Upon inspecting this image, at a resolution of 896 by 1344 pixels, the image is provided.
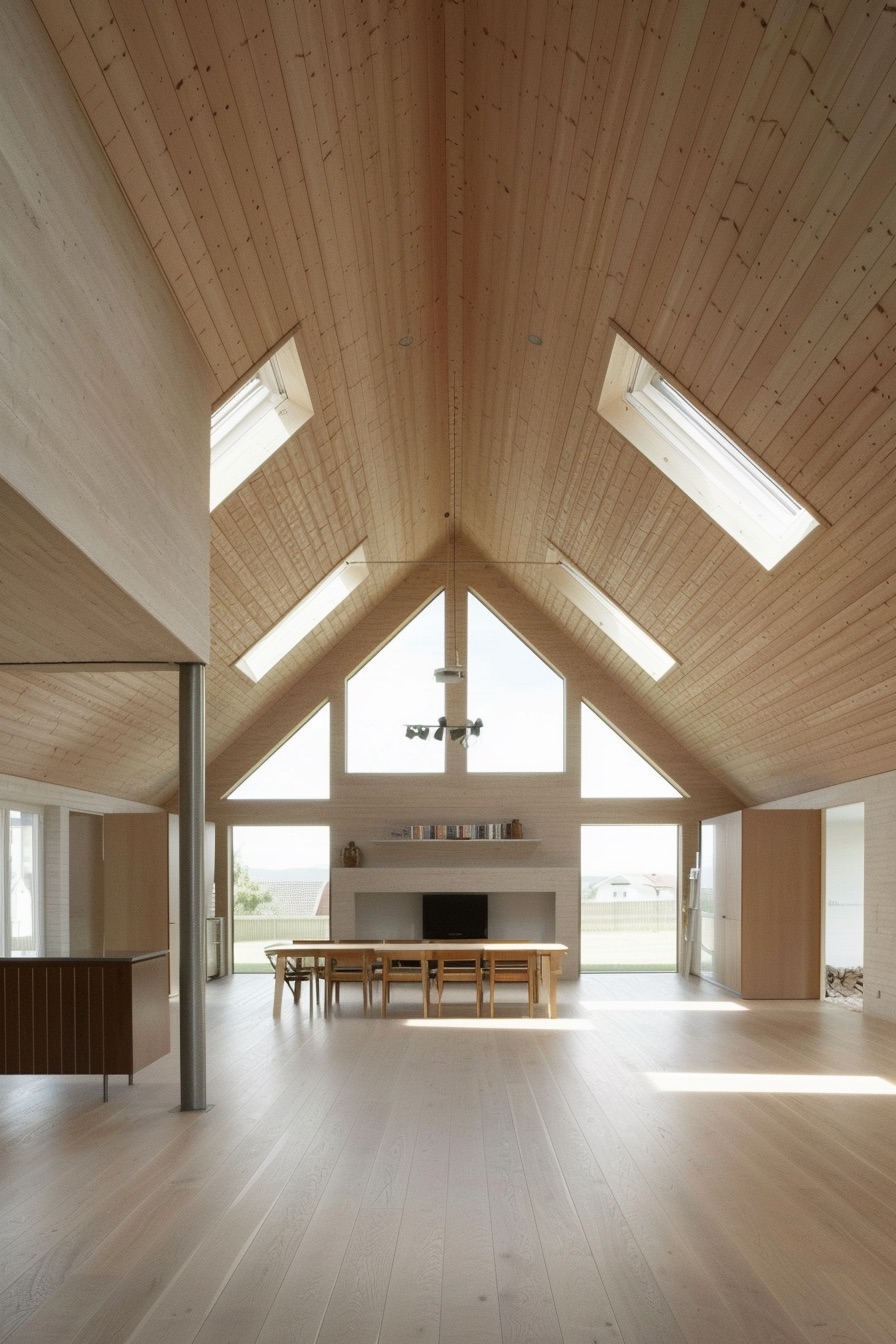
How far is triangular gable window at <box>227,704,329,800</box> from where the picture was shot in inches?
603

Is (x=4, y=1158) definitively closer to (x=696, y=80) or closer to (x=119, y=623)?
(x=119, y=623)

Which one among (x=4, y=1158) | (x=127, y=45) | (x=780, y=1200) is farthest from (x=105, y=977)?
(x=127, y=45)

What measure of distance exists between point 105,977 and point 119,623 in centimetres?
248

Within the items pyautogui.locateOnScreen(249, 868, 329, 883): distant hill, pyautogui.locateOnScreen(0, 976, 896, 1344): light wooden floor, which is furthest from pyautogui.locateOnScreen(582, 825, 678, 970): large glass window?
pyautogui.locateOnScreen(0, 976, 896, 1344): light wooden floor

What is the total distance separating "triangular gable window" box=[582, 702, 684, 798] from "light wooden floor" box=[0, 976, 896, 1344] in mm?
6618

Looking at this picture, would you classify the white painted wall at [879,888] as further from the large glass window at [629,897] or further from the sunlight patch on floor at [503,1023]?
the large glass window at [629,897]

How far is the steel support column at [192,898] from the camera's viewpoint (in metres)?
6.84

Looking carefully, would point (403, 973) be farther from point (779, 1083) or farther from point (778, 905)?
point (779, 1083)

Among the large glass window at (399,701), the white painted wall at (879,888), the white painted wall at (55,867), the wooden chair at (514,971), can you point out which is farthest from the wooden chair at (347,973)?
the white painted wall at (879,888)

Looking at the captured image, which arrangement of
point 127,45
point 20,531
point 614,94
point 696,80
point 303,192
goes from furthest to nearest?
1. point 303,192
2. point 614,94
3. point 696,80
4. point 127,45
5. point 20,531

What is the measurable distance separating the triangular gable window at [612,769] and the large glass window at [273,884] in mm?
3428

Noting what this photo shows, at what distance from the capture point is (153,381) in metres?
5.71


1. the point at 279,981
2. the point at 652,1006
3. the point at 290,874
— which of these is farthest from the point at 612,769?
the point at 279,981

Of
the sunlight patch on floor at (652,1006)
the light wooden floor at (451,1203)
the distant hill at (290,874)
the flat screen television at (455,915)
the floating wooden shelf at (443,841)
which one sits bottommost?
the light wooden floor at (451,1203)
